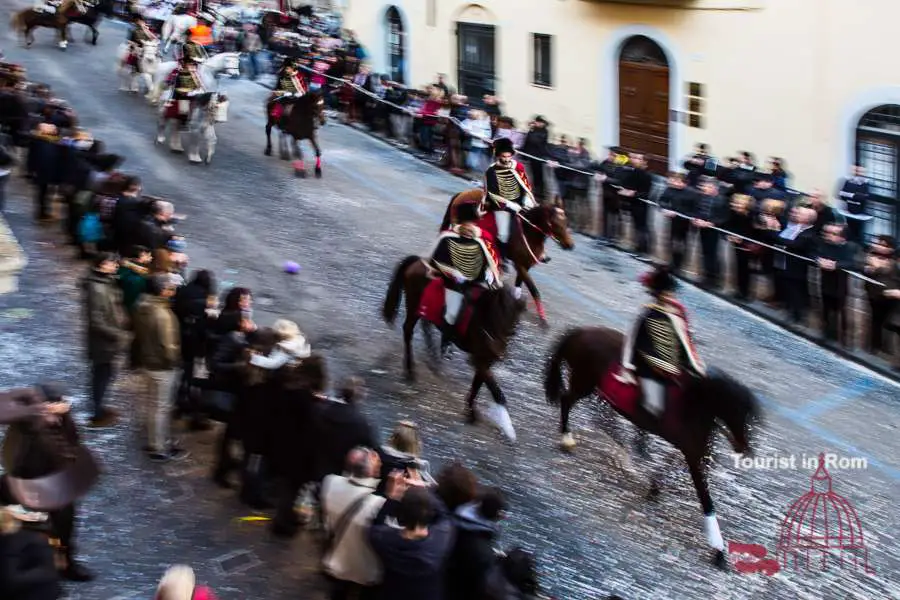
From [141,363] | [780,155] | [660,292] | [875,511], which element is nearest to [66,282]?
[141,363]

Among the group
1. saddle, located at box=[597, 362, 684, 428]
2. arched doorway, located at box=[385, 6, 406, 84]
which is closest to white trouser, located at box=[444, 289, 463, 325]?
saddle, located at box=[597, 362, 684, 428]

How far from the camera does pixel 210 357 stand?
9.70 meters

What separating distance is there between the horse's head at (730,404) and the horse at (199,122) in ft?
41.3

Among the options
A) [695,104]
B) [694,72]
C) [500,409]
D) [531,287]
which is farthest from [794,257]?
[694,72]

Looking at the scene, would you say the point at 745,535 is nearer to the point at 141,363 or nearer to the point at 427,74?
the point at 141,363

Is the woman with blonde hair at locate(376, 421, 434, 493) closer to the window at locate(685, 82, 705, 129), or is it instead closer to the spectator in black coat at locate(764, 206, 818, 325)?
the spectator in black coat at locate(764, 206, 818, 325)

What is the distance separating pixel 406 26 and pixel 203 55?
8628mm

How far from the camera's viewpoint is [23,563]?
20.5 ft

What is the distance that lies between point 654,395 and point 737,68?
11.2m

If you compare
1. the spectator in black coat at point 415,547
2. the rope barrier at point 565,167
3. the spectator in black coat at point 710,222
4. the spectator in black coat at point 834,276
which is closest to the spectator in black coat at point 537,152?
the rope barrier at point 565,167

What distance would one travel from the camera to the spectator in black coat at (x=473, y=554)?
22.4 feet

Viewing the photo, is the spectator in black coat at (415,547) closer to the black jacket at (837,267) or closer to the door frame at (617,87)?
the black jacket at (837,267)

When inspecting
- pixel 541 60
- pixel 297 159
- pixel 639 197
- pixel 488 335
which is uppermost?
pixel 541 60

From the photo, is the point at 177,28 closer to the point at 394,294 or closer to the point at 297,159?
the point at 297,159
